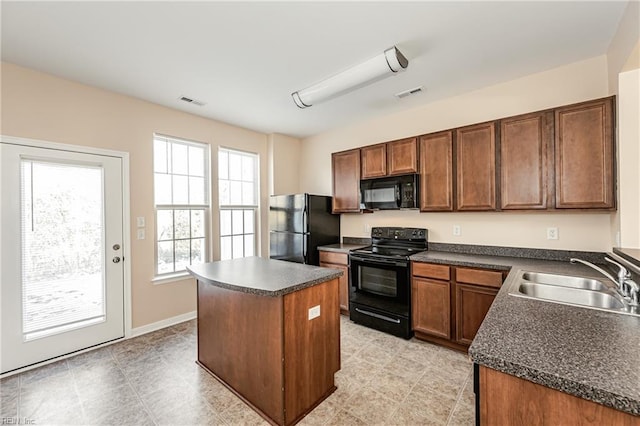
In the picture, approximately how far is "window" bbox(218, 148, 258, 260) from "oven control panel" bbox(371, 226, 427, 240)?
2015 millimetres

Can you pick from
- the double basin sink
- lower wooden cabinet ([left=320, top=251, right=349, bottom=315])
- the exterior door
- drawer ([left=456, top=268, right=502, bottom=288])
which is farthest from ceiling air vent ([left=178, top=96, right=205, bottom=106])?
the double basin sink

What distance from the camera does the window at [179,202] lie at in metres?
3.50

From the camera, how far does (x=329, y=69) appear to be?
260cm

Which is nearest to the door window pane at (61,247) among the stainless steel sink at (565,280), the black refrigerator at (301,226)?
the black refrigerator at (301,226)

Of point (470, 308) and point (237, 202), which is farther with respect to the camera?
point (237, 202)

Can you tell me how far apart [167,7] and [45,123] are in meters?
1.92

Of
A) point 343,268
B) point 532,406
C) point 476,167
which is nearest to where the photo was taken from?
point 532,406

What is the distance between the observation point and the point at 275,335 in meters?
1.79

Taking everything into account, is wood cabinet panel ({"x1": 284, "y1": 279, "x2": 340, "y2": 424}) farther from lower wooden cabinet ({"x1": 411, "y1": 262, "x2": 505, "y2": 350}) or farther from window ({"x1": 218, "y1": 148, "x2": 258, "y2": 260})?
window ({"x1": 218, "y1": 148, "x2": 258, "y2": 260})

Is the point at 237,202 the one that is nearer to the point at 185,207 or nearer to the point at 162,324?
the point at 185,207

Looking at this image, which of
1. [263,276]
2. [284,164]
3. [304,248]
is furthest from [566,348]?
[284,164]

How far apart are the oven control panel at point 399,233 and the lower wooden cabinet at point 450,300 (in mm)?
650

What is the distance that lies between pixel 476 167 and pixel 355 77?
62.0 inches

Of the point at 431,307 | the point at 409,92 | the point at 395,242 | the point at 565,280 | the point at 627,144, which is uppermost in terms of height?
the point at 409,92
